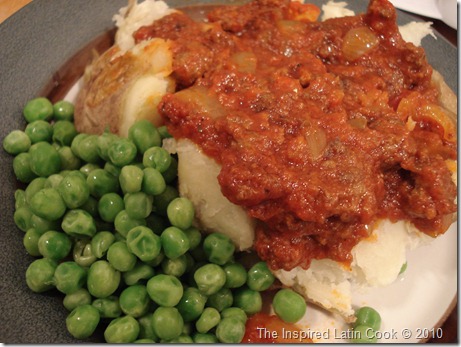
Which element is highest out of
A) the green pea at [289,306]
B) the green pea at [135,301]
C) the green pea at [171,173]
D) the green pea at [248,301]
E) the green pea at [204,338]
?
the green pea at [171,173]

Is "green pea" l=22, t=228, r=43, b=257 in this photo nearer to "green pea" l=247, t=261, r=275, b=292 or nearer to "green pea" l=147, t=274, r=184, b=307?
"green pea" l=147, t=274, r=184, b=307

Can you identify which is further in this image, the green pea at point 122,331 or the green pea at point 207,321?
the green pea at point 207,321

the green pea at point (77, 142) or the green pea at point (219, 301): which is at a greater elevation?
the green pea at point (77, 142)

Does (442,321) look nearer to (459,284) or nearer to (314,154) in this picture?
(459,284)

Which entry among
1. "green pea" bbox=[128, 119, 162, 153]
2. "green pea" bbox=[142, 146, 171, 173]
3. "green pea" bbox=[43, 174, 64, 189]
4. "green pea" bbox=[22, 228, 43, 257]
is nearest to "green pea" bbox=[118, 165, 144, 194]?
"green pea" bbox=[142, 146, 171, 173]

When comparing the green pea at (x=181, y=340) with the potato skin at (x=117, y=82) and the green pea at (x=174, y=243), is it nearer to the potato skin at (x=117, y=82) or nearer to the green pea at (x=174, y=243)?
the green pea at (x=174, y=243)

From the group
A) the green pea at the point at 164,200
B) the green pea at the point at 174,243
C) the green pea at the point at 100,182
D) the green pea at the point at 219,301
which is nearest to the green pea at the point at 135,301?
the green pea at the point at 174,243

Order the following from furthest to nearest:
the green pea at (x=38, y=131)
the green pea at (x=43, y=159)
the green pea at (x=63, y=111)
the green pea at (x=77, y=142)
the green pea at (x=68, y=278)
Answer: the green pea at (x=63, y=111) → the green pea at (x=38, y=131) → the green pea at (x=77, y=142) → the green pea at (x=43, y=159) → the green pea at (x=68, y=278)
